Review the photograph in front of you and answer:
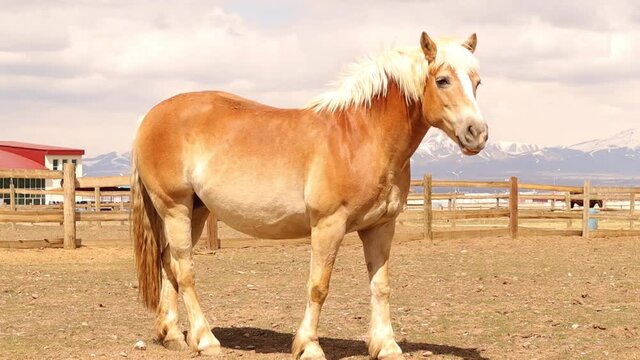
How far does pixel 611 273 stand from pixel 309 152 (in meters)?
8.23

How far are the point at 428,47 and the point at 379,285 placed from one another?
6.22 feet

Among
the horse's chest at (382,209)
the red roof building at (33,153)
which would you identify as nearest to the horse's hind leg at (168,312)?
the horse's chest at (382,209)

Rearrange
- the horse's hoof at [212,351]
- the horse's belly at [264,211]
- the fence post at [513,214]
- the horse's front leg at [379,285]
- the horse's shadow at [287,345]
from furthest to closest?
the fence post at [513,214]
the horse's shadow at [287,345]
the horse's hoof at [212,351]
the horse's front leg at [379,285]
the horse's belly at [264,211]

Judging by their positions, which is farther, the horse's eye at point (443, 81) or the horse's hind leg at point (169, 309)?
the horse's hind leg at point (169, 309)

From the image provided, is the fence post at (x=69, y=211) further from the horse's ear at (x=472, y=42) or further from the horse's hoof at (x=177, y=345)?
the horse's ear at (x=472, y=42)

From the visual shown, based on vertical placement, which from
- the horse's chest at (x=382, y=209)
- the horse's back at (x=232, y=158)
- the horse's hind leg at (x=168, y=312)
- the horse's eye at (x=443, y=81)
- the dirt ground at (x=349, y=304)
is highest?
the horse's eye at (x=443, y=81)

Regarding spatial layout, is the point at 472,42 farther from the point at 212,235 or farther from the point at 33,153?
the point at 33,153

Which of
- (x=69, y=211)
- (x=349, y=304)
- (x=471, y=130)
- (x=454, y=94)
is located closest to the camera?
(x=471, y=130)

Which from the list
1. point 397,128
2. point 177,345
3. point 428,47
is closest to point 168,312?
point 177,345

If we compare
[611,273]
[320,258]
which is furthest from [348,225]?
[611,273]

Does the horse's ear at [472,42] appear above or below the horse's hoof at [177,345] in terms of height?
above

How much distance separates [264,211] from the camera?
6.50 metres

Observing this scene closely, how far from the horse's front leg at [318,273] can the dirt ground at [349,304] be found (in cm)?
50

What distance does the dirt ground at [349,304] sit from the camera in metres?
7.21
